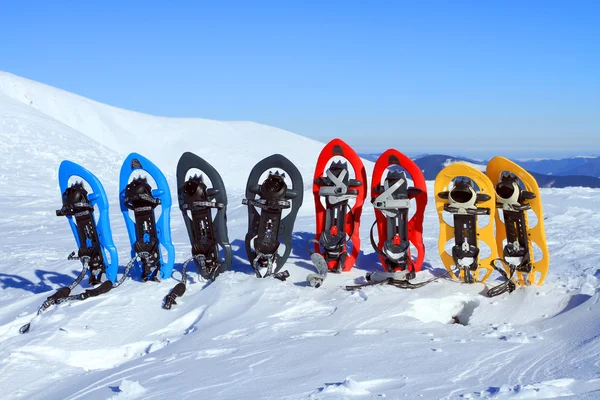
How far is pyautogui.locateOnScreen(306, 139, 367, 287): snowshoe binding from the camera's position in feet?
22.2

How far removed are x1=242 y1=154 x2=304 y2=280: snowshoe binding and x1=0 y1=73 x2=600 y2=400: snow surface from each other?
0.87 ft

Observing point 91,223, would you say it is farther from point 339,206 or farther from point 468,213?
point 468,213

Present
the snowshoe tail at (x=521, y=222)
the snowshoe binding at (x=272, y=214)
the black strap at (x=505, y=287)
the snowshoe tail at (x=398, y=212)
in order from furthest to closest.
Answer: the snowshoe binding at (x=272, y=214) < the snowshoe tail at (x=398, y=212) < the snowshoe tail at (x=521, y=222) < the black strap at (x=505, y=287)

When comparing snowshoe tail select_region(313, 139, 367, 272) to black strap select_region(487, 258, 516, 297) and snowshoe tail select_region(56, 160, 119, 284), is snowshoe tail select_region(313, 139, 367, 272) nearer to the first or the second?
black strap select_region(487, 258, 516, 297)

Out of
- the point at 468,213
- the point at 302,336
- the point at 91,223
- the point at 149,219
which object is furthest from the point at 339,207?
the point at 91,223

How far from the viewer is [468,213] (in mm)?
6168

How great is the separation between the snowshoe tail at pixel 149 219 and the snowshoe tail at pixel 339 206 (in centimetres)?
171

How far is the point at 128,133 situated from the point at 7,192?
12149 mm

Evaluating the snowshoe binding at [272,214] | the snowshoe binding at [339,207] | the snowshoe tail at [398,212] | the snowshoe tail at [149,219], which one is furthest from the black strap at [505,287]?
the snowshoe tail at [149,219]

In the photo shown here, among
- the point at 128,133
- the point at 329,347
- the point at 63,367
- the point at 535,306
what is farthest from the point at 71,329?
the point at 128,133

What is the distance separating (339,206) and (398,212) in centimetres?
74

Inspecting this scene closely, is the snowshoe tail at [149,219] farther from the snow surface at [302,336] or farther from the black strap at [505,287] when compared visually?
the black strap at [505,287]

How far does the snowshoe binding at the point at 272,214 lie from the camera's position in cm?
671

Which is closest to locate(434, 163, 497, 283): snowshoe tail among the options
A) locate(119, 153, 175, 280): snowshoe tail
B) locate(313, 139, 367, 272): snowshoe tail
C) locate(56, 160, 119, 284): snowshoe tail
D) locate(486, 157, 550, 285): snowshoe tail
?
locate(486, 157, 550, 285): snowshoe tail
